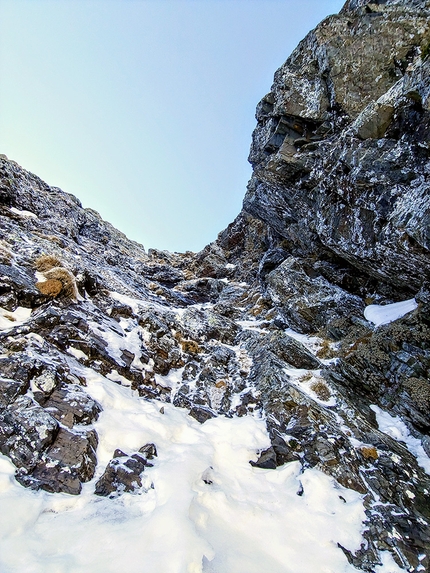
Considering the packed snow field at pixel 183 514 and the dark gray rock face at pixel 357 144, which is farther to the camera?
the dark gray rock face at pixel 357 144

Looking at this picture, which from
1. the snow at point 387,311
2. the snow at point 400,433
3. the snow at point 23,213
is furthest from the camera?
the snow at point 23,213

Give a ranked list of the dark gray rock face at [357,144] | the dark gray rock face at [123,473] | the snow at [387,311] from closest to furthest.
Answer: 1. the dark gray rock face at [123,473]
2. the dark gray rock face at [357,144]
3. the snow at [387,311]

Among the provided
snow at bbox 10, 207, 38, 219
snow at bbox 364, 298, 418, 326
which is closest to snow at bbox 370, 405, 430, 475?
snow at bbox 364, 298, 418, 326

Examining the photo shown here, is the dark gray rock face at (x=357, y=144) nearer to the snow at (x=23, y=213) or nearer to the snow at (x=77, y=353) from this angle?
the snow at (x=77, y=353)

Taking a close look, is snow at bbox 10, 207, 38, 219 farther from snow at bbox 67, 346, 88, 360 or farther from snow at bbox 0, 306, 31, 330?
A: snow at bbox 67, 346, 88, 360

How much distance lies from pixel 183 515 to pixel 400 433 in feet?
31.3

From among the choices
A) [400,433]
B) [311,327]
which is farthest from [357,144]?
[400,433]

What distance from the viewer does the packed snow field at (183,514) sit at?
4.75m

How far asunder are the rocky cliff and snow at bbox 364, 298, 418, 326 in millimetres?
138

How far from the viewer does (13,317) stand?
10750 millimetres

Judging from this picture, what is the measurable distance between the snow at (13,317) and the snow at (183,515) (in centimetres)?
312

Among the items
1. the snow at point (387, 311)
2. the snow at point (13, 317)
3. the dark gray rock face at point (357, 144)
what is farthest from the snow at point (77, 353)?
the snow at point (387, 311)

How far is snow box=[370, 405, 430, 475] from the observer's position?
9719 millimetres

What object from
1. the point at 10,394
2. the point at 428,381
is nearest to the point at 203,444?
the point at 10,394
